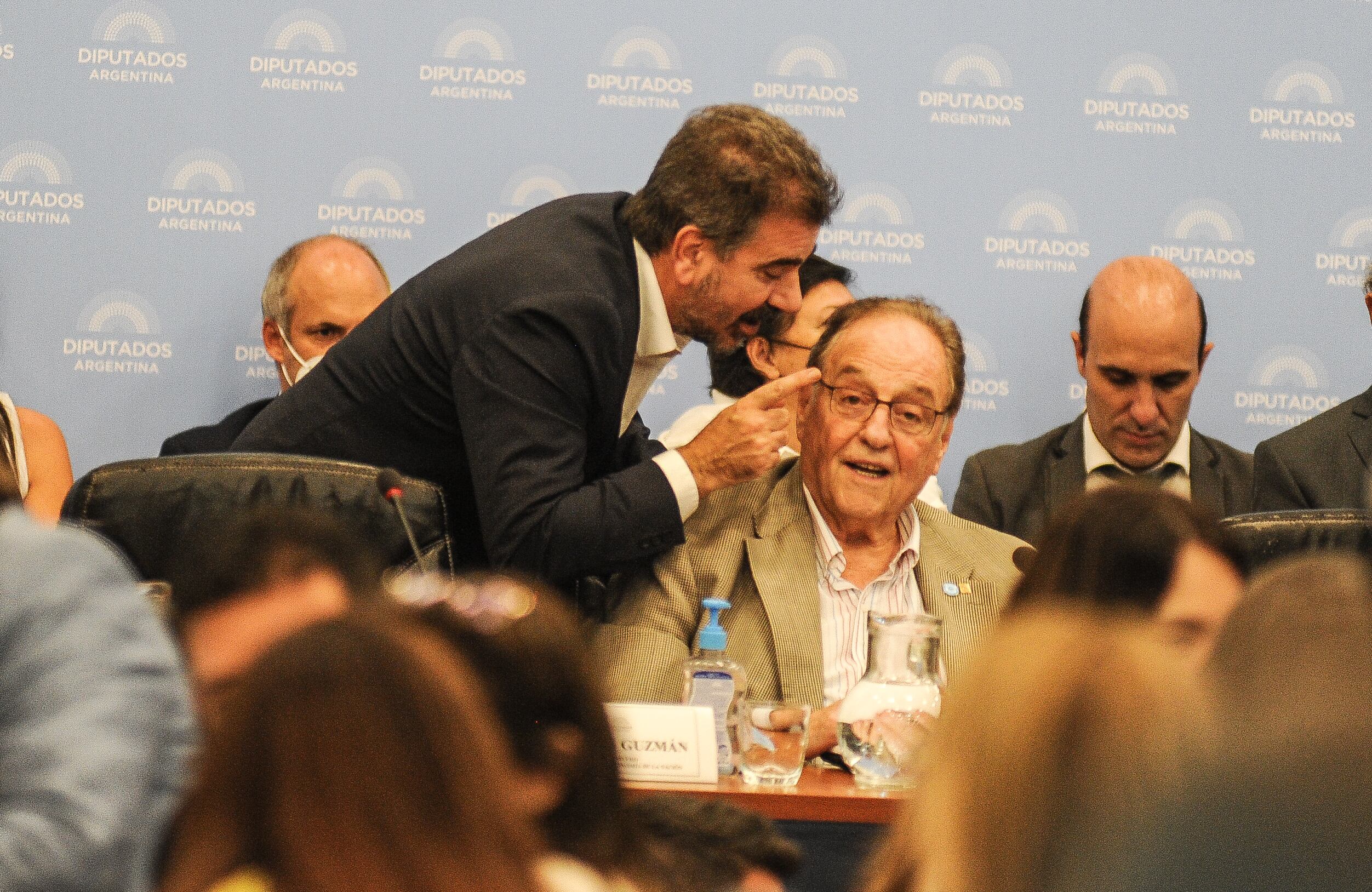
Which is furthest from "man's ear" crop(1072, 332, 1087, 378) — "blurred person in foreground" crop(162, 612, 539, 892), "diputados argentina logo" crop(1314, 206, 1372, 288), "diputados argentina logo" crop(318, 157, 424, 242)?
"blurred person in foreground" crop(162, 612, 539, 892)

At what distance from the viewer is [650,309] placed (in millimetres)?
2922

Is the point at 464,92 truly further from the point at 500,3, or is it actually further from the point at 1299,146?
the point at 1299,146

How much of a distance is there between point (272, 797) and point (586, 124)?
3.39 metres

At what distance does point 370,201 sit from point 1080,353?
196 centimetres

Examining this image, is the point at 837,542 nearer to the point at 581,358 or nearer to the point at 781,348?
the point at 581,358

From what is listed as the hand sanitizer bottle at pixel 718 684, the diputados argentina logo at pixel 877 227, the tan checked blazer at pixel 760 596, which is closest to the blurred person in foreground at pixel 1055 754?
the hand sanitizer bottle at pixel 718 684

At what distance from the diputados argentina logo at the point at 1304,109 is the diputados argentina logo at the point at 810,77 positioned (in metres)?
1.15

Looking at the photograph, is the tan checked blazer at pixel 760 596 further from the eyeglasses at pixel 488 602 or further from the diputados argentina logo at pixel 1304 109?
the diputados argentina logo at pixel 1304 109

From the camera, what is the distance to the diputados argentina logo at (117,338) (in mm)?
4098

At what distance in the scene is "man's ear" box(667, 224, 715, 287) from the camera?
2.89 meters

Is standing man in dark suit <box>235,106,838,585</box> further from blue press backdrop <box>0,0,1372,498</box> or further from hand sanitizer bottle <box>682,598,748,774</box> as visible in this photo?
blue press backdrop <box>0,0,1372,498</box>

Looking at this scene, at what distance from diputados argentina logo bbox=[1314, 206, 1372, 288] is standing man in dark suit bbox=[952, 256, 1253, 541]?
0.53 m

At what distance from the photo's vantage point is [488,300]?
273cm

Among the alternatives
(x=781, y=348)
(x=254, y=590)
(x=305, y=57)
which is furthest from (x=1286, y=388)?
(x=254, y=590)
